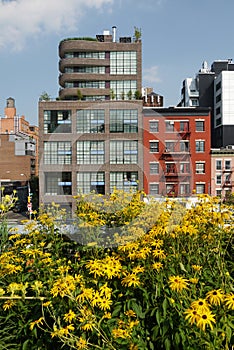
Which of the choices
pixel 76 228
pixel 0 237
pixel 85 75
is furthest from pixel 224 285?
pixel 85 75

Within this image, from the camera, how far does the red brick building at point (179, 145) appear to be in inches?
1502

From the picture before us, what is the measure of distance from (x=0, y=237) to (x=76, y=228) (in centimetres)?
96

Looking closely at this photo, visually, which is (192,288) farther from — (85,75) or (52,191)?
(85,75)

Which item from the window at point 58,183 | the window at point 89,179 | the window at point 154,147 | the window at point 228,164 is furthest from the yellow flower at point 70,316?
the window at point 228,164

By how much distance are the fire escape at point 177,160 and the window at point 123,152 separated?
2970 millimetres

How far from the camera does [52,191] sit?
122 feet

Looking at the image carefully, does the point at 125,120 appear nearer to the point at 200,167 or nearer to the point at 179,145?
the point at 179,145

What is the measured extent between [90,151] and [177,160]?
357 inches

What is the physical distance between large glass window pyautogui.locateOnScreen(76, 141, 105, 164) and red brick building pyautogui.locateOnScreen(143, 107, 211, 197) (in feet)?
14.9

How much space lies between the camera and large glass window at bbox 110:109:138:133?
122ft

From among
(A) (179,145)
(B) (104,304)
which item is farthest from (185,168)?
(B) (104,304)

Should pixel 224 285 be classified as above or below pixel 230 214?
below

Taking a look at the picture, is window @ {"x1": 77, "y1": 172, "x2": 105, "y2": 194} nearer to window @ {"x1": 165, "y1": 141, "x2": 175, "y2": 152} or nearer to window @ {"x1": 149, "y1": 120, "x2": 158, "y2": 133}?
window @ {"x1": 149, "y1": 120, "x2": 158, "y2": 133}

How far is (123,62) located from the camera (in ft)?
129
